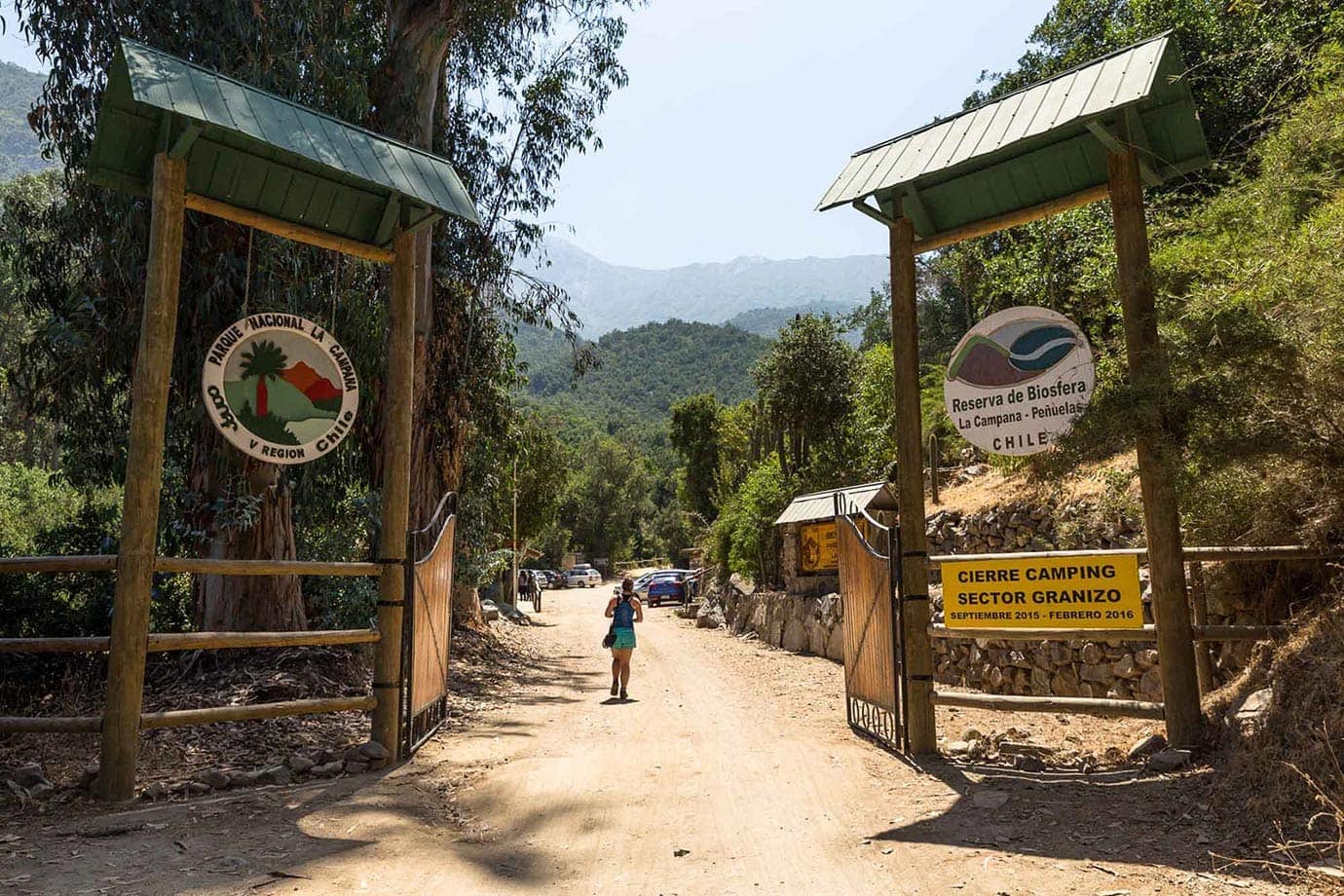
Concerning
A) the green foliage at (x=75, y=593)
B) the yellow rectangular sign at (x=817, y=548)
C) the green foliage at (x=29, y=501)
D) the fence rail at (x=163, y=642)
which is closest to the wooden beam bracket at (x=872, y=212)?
the fence rail at (x=163, y=642)

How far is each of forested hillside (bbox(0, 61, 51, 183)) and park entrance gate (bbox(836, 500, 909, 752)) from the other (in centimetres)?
12794

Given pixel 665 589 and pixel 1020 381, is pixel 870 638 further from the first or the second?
pixel 665 589

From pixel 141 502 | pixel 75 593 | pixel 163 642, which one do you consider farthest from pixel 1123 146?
pixel 75 593

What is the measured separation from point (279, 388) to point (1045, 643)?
8380 mm

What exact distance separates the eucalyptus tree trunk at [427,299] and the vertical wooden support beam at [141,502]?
6338mm

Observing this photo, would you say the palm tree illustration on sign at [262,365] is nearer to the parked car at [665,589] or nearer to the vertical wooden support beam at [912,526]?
the vertical wooden support beam at [912,526]

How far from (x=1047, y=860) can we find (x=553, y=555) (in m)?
56.2

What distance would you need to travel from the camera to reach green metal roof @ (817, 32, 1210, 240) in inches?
224

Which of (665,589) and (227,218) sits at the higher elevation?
(227,218)

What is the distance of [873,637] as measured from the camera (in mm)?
7301

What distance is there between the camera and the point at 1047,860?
414cm

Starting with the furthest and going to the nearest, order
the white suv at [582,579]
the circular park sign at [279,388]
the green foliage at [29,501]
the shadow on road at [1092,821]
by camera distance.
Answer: the white suv at [582,579] → the green foliage at [29,501] → the circular park sign at [279,388] → the shadow on road at [1092,821]

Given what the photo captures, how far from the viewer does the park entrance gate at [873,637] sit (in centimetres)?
669

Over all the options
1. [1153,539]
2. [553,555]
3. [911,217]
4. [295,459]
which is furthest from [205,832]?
[553,555]
